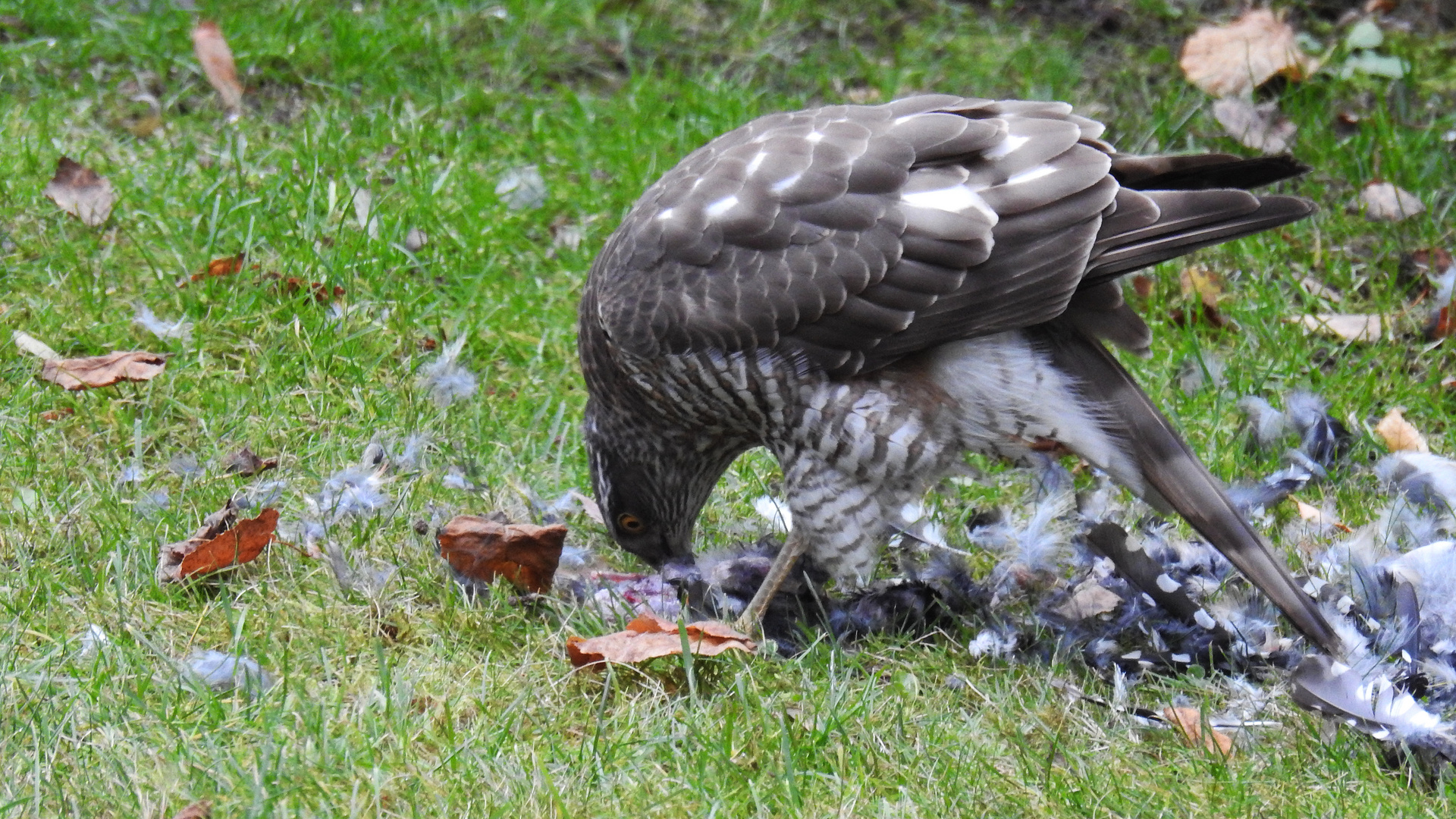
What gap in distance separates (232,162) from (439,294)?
3.06 feet

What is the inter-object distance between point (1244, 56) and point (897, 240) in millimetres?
3084

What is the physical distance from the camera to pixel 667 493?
3777 millimetres

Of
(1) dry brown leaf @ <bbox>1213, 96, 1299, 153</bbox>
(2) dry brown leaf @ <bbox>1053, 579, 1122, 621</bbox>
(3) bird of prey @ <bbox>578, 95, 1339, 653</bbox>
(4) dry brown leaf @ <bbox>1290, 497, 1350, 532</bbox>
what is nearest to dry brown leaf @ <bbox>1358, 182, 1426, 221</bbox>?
(1) dry brown leaf @ <bbox>1213, 96, 1299, 153</bbox>

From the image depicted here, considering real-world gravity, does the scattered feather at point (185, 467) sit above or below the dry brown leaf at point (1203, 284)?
above

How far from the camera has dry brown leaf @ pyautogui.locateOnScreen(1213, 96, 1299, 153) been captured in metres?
5.52

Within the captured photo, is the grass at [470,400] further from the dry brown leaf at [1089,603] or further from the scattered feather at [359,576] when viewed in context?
the dry brown leaf at [1089,603]

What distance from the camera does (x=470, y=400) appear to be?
14.2 ft

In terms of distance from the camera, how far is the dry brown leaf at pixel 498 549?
3.40 m

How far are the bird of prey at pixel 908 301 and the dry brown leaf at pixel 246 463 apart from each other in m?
0.89

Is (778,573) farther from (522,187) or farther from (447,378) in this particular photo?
(522,187)

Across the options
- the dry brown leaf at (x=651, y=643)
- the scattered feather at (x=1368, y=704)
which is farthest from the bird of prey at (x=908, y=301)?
the dry brown leaf at (x=651, y=643)

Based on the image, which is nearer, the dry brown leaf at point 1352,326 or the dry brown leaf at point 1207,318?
the dry brown leaf at point 1352,326

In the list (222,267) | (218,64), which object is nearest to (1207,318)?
(222,267)

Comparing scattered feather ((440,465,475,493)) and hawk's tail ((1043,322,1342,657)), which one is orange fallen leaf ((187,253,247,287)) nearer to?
scattered feather ((440,465,475,493))
